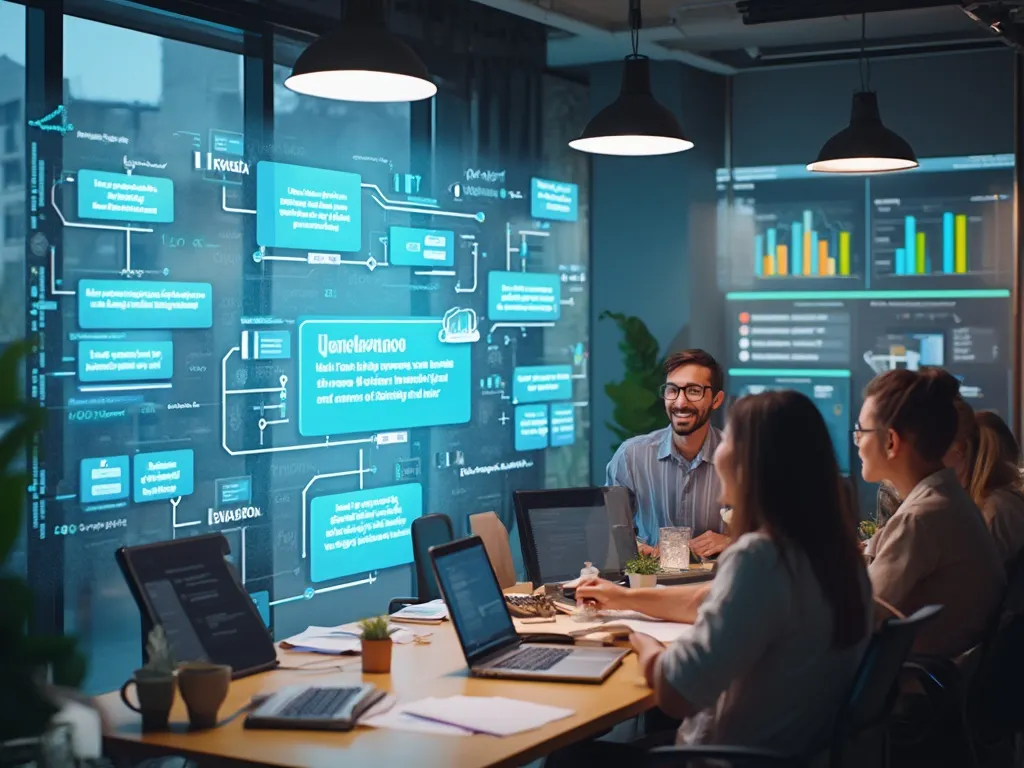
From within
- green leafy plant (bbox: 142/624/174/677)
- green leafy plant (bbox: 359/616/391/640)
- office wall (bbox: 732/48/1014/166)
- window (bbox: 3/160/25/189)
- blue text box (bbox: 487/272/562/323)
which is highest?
office wall (bbox: 732/48/1014/166)

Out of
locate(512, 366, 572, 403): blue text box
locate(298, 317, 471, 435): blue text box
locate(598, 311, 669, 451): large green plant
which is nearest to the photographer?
locate(298, 317, 471, 435): blue text box

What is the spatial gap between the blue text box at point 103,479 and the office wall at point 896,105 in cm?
506

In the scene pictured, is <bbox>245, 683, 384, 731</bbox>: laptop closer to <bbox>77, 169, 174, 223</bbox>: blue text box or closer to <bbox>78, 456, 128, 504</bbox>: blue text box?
<bbox>78, 456, 128, 504</bbox>: blue text box

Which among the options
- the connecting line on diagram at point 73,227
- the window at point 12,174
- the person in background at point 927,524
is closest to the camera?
the person in background at point 927,524

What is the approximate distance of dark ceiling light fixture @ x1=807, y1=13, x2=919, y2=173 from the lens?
18.4ft

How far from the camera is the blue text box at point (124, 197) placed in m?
4.87

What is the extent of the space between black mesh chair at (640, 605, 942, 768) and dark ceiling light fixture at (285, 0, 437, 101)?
6.46 ft

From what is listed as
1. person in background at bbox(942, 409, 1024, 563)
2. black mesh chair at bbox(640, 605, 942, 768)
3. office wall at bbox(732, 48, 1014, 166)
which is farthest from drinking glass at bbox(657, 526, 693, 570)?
office wall at bbox(732, 48, 1014, 166)

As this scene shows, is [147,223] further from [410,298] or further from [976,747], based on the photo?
[976,747]

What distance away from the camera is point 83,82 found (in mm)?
4910

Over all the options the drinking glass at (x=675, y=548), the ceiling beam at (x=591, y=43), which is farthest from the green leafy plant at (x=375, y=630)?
the ceiling beam at (x=591, y=43)

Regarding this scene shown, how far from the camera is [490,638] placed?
3.15 meters

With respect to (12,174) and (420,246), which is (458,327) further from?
(12,174)

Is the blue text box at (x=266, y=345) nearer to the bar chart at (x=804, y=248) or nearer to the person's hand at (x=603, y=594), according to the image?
the person's hand at (x=603, y=594)
